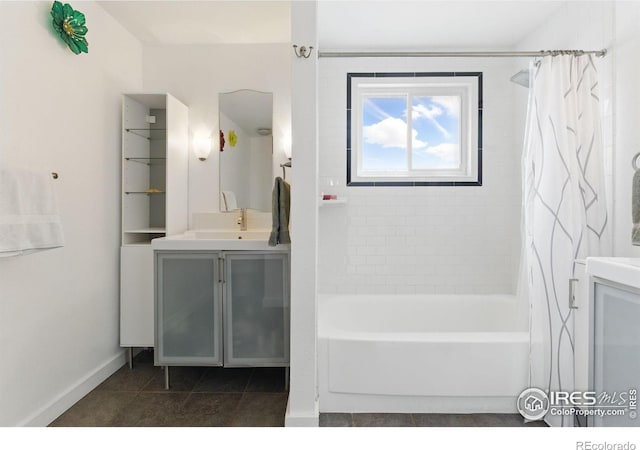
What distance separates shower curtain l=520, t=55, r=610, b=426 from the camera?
202cm

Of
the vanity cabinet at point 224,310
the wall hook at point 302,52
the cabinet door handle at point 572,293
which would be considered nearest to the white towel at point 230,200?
the vanity cabinet at point 224,310

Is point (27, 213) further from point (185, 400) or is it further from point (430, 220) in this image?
point (430, 220)

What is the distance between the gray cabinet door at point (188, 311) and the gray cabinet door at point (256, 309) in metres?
0.08

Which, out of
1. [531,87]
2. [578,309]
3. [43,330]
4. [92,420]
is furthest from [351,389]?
[531,87]

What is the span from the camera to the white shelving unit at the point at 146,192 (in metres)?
2.80

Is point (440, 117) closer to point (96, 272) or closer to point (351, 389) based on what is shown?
point (351, 389)

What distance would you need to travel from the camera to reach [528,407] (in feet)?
6.98

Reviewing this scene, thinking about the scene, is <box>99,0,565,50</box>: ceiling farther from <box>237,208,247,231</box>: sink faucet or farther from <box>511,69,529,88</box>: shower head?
<box>237,208,247,231</box>: sink faucet

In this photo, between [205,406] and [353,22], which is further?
[353,22]

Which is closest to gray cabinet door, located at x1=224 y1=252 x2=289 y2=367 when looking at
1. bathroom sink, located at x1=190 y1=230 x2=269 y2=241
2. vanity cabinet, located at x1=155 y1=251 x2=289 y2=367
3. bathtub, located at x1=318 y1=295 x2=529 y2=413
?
vanity cabinet, located at x1=155 y1=251 x2=289 y2=367

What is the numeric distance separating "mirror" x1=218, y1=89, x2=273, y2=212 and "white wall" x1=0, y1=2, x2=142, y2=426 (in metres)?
0.74

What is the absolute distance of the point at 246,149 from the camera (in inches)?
123

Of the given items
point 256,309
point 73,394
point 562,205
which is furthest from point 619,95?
point 73,394

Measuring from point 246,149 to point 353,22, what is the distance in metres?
1.19
